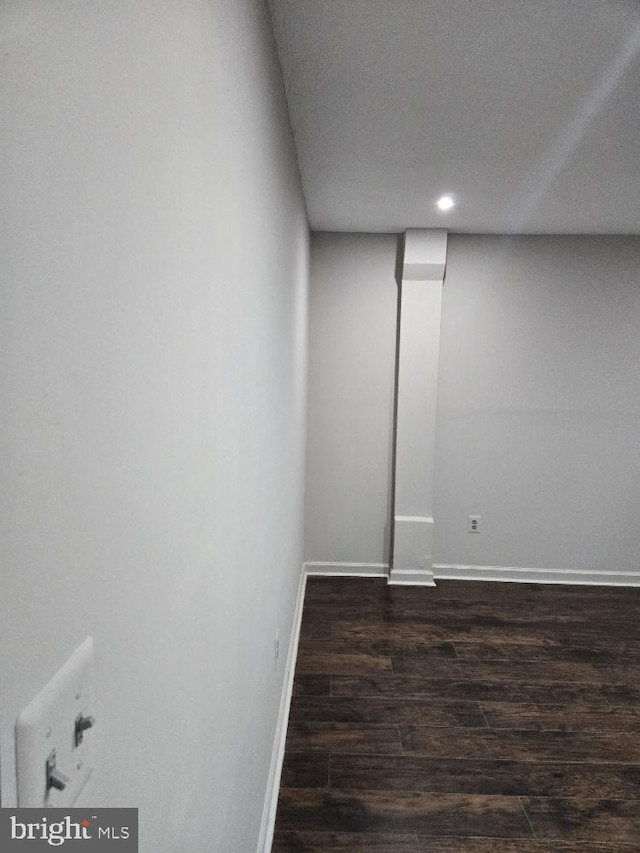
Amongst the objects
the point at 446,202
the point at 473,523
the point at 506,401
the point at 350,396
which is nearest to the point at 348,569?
the point at 473,523

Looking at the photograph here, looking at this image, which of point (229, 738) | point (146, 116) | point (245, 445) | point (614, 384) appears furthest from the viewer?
point (614, 384)

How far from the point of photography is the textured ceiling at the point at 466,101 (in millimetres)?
1520

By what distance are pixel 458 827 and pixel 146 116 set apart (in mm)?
2329

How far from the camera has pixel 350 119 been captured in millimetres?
2170

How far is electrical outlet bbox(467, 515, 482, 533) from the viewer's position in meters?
4.31

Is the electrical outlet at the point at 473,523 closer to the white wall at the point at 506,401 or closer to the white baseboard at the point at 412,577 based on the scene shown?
the white wall at the point at 506,401

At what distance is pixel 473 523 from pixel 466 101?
3074mm

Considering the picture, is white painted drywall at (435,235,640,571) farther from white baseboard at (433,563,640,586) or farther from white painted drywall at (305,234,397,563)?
white painted drywall at (305,234,397,563)

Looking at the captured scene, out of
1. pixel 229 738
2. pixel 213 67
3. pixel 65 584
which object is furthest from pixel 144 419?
pixel 229 738

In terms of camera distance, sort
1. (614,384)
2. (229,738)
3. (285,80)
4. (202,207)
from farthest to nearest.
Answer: (614,384), (285,80), (229,738), (202,207)

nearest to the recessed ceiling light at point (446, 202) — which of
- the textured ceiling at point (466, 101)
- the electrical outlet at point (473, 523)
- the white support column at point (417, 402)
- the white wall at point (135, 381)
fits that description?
the textured ceiling at point (466, 101)

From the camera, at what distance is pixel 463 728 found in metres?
2.54

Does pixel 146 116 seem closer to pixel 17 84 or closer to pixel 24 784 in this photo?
pixel 17 84

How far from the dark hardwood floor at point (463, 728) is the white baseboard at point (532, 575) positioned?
368 mm
